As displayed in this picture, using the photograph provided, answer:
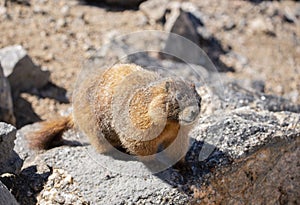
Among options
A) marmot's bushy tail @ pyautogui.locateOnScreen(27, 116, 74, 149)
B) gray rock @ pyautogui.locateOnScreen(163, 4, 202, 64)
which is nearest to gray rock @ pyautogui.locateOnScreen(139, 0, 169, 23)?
gray rock @ pyautogui.locateOnScreen(163, 4, 202, 64)

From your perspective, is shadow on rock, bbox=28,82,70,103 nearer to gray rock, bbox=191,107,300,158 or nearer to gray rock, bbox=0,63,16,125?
gray rock, bbox=0,63,16,125

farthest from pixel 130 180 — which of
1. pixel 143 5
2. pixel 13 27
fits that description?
pixel 143 5

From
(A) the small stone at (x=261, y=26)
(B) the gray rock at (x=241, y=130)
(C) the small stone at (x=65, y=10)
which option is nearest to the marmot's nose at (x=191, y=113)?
(B) the gray rock at (x=241, y=130)

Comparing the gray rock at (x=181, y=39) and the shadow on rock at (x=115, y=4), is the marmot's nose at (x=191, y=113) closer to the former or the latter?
the gray rock at (x=181, y=39)

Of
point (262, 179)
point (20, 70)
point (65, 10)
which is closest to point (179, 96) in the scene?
point (262, 179)

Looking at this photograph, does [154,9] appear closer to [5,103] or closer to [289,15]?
[289,15]

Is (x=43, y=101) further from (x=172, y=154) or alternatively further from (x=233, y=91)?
(x=172, y=154)

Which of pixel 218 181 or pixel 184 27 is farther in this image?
pixel 184 27
